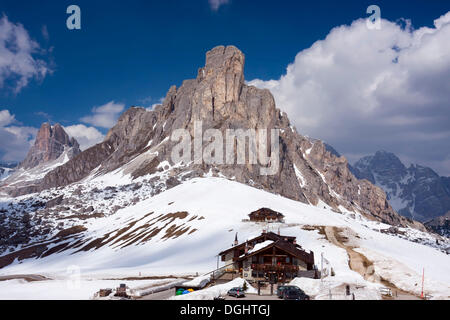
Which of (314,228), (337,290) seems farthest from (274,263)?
(314,228)

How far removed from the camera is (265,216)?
108875 mm

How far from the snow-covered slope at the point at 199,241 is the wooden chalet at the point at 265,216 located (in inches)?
138

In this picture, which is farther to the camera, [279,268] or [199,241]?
[199,241]

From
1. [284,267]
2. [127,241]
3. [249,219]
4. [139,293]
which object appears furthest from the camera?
[127,241]

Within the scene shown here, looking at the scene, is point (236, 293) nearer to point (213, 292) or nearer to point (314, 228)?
point (213, 292)

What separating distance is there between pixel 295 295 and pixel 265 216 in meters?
71.4

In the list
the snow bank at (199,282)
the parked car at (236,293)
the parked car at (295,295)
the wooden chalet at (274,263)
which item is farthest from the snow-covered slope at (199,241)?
the snow bank at (199,282)

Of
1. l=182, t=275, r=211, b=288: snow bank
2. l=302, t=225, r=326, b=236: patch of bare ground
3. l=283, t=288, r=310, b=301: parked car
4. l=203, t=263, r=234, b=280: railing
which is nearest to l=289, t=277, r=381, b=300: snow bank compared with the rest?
l=283, t=288, r=310, b=301: parked car

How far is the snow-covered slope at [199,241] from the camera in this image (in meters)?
65.8

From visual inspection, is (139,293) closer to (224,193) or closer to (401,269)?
(401,269)

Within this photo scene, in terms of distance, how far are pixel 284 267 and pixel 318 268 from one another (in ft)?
25.5

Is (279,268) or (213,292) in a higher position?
(279,268)

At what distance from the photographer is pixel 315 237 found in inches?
3270
